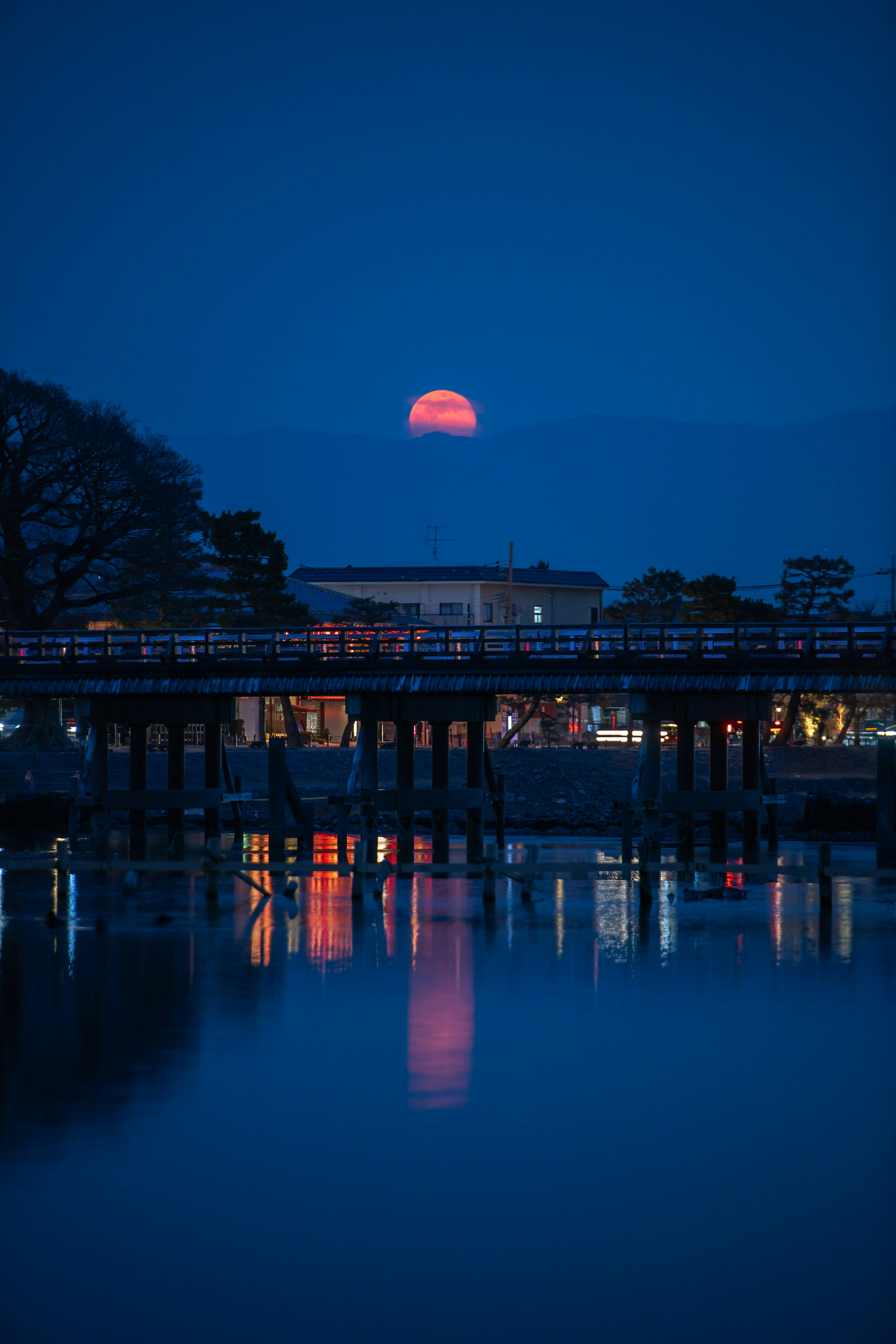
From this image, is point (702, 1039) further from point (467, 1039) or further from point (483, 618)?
point (483, 618)

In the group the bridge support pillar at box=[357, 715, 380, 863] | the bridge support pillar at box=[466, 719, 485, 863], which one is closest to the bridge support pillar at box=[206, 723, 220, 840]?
the bridge support pillar at box=[357, 715, 380, 863]

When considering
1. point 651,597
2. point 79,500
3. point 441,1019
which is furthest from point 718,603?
point 441,1019

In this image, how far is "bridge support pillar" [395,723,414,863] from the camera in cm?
3991

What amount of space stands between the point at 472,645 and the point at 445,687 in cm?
302

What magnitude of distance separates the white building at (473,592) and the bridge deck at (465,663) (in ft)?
159

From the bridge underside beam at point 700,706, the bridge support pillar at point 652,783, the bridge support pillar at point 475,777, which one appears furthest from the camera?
the bridge support pillar at point 475,777

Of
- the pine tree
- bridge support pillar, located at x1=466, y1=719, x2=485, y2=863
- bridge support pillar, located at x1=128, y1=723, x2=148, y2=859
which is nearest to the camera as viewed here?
bridge support pillar, located at x1=466, y1=719, x2=485, y2=863

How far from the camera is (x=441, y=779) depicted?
42.7 m

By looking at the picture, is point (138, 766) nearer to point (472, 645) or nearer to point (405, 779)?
point (405, 779)

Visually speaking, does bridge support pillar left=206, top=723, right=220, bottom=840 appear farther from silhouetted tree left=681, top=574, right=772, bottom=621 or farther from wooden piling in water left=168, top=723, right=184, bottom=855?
silhouetted tree left=681, top=574, right=772, bottom=621

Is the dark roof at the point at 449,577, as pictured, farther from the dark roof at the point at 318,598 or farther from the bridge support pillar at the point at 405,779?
the bridge support pillar at the point at 405,779

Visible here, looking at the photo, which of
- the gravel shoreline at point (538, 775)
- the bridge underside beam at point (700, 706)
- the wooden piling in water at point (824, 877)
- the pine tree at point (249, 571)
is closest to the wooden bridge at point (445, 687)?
the bridge underside beam at point (700, 706)

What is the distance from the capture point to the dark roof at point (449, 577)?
93938 mm

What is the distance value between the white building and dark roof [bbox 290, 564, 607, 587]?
→ 2.6 inches
